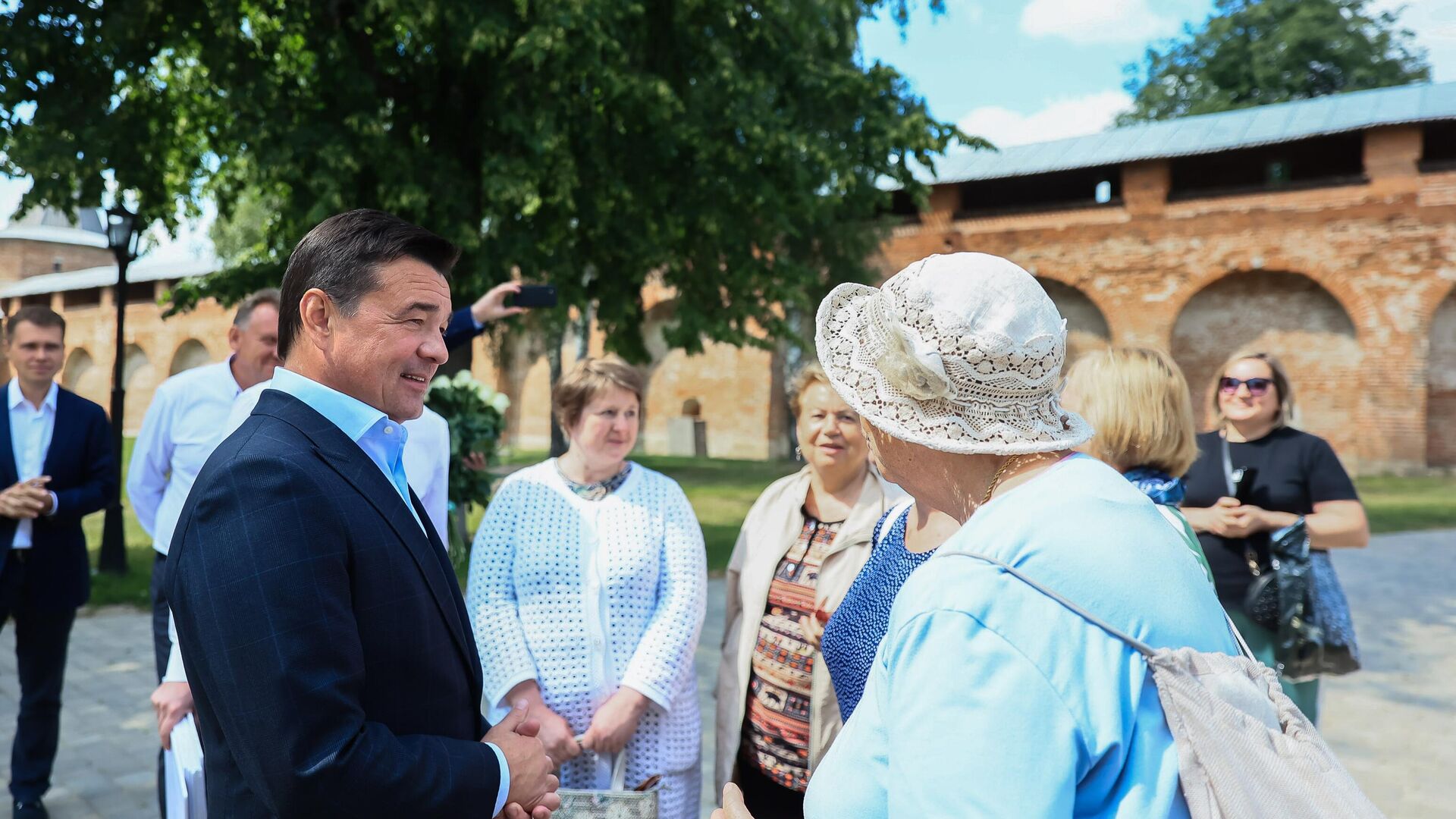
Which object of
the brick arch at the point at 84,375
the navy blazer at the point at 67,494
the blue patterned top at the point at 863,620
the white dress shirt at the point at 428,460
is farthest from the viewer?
the brick arch at the point at 84,375

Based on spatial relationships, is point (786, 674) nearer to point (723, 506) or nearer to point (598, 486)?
point (598, 486)

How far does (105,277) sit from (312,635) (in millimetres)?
40667

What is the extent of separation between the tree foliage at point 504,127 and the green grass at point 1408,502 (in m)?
9.02

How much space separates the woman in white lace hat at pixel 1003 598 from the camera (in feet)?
3.89

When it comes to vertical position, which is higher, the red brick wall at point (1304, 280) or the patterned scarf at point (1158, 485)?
the red brick wall at point (1304, 280)

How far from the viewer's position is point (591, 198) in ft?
35.4

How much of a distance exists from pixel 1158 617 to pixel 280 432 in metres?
1.40

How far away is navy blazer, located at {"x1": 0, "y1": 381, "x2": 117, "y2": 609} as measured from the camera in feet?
13.8

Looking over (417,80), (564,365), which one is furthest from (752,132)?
(564,365)

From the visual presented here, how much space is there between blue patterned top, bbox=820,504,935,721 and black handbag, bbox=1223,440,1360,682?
7.13 ft

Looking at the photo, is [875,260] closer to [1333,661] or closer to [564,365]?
[564,365]

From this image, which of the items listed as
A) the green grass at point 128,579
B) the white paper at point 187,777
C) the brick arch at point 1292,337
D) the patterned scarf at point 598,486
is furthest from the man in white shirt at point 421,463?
the brick arch at point 1292,337

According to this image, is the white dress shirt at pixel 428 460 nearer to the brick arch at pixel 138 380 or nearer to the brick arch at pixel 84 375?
the brick arch at pixel 138 380

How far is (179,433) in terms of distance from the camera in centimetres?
407
